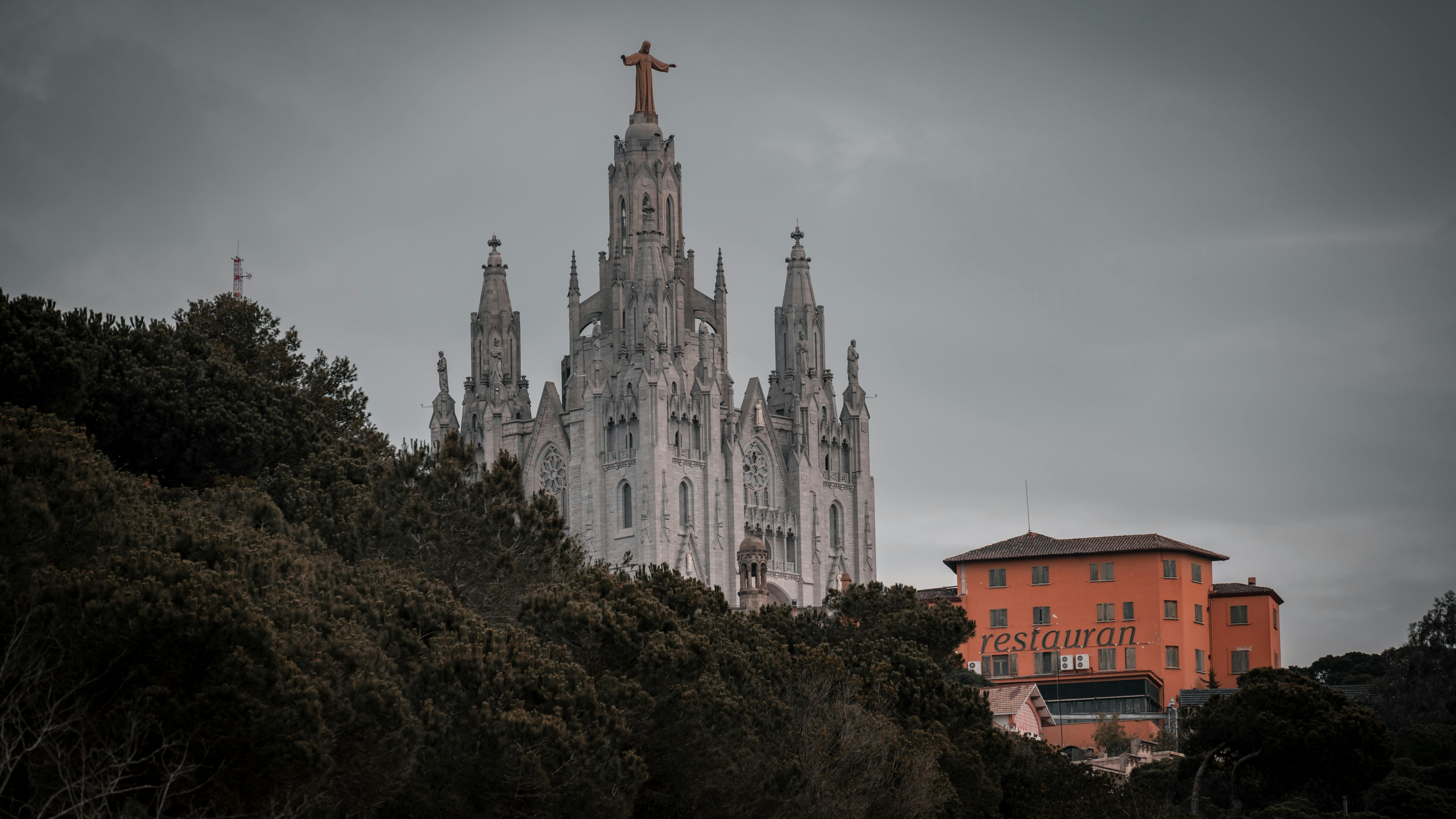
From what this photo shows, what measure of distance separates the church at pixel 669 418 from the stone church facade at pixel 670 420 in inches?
3.4

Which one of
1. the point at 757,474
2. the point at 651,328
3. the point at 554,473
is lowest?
the point at 757,474

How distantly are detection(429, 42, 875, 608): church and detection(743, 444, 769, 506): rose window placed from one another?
0.09 m

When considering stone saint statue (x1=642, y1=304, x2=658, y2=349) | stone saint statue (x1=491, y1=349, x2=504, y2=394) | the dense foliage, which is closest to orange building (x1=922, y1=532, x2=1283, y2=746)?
stone saint statue (x1=642, y1=304, x2=658, y2=349)

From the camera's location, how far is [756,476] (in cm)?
10081

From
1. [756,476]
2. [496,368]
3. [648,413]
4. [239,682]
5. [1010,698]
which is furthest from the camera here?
[496,368]

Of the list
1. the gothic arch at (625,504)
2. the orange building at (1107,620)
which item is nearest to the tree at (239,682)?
the orange building at (1107,620)

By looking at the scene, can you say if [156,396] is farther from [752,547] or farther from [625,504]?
[625,504]

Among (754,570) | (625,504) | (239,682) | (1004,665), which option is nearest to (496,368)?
(625,504)

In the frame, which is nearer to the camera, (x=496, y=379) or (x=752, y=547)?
(x=752, y=547)

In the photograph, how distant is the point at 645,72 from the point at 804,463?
23326 mm

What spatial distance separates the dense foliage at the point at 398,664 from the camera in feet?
80.7

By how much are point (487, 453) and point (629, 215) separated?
14759 millimetres

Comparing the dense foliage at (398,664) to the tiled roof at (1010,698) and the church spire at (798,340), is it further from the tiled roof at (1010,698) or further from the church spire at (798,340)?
the church spire at (798,340)

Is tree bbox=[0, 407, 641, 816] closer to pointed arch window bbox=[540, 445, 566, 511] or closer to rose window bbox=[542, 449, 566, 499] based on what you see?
pointed arch window bbox=[540, 445, 566, 511]
